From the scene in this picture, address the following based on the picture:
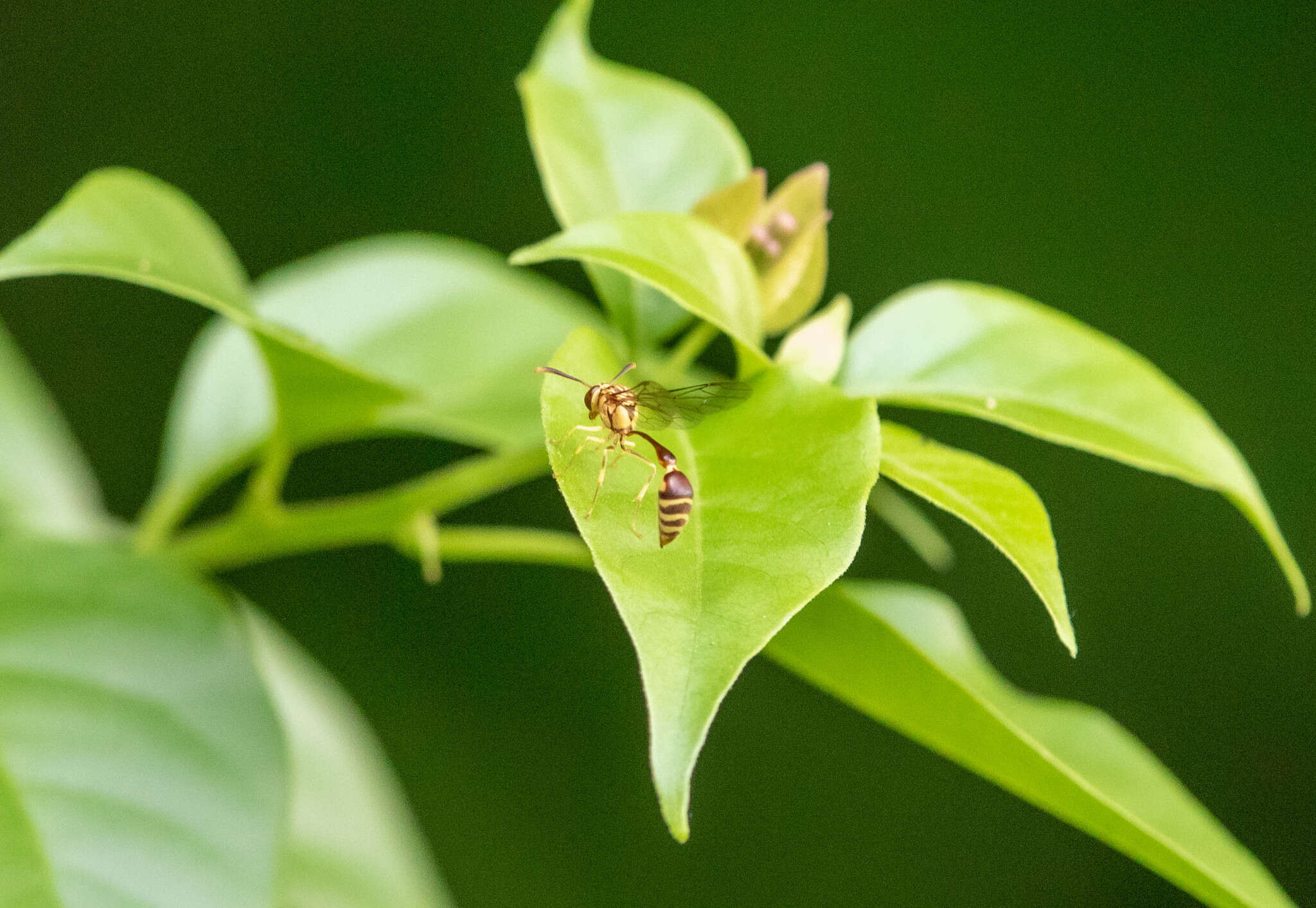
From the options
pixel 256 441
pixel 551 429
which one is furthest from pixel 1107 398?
pixel 256 441

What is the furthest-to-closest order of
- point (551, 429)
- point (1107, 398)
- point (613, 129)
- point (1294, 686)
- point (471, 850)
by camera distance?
point (471, 850) → point (1294, 686) → point (613, 129) → point (1107, 398) → point (551, 429)

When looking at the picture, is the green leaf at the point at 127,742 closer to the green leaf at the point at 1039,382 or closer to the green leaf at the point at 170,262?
the green leaf at the point at 170,262

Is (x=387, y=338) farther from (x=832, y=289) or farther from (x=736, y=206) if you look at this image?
(x=832, y=289)

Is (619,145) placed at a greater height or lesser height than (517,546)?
greater

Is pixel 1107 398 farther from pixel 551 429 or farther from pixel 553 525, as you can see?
pixel 553 525

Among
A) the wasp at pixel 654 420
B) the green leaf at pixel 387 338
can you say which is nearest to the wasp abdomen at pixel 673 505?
the wasp at pixel 654 420

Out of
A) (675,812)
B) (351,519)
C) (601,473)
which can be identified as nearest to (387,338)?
(351,519)
